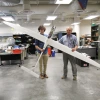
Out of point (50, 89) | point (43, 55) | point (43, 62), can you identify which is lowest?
point (50, 89)

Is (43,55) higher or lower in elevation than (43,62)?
higher

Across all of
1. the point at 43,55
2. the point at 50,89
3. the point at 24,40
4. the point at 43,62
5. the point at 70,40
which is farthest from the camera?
the point at 24,40

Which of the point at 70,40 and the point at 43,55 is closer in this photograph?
the point at 70,40

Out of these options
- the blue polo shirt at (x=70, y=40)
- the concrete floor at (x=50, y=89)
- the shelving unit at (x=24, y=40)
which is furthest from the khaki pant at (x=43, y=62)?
the shelving unit at (x=24, y=40)

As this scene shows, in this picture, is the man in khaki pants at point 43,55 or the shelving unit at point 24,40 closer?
the man in khaki pants at point 43,55

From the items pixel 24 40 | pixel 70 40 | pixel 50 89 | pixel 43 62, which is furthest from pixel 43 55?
pixel 24 40

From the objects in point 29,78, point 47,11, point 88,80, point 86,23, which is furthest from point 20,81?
point 86,23

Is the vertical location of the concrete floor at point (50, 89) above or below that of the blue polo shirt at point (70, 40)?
below

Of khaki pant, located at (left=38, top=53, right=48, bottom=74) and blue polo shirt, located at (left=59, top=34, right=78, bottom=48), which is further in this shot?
khaki pant, located at (left=38, top=53, right=48, bottom=74)

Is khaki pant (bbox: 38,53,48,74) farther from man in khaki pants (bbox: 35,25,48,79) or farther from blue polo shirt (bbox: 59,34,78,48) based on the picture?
blue polo shirt (bbox: 59,34,78,48)

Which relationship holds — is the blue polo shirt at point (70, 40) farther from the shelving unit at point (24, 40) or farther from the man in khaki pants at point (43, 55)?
the shelving unit at point (24, 40)

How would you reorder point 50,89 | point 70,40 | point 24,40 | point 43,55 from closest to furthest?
point 50,89 < point 70,40 < point 43,55 < point 24,40

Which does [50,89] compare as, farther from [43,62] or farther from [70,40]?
[70,40]

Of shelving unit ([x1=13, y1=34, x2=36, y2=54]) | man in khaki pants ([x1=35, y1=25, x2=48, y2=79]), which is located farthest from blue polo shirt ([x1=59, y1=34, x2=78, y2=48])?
shelving unit ([x1=13, y1=34, x2=36, y2=54])
